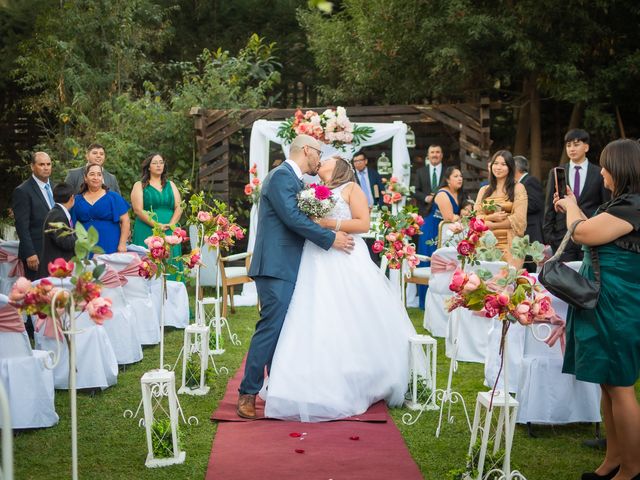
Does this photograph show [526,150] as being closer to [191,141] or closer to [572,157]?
[191,141]

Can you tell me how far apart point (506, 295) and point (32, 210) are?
5.36 metres

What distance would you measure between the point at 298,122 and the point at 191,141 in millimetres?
3894

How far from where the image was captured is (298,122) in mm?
9805

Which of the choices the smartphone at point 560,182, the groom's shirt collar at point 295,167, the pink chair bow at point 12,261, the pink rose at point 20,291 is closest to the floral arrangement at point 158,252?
the groom's shirt collar at point 295,167

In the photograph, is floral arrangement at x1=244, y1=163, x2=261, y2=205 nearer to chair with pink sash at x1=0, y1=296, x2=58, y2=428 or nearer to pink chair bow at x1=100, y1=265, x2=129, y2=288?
pink chair bow at x1=100, y1=265, x2=129, y2=288

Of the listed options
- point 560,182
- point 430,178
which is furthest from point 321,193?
point 430,178

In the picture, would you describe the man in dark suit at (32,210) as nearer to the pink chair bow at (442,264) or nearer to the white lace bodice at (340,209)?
the white lace bodice at (340,209)

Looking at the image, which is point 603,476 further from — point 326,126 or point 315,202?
point 326,126

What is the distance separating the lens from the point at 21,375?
16.0ft

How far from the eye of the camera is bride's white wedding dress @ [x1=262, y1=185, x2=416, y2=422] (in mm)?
5238

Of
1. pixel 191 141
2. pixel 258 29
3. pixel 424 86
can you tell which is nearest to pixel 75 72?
pixel 191 141

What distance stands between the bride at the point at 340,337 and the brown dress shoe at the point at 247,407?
103 millimetres

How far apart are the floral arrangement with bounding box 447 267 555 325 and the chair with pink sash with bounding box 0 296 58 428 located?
8.62 ft

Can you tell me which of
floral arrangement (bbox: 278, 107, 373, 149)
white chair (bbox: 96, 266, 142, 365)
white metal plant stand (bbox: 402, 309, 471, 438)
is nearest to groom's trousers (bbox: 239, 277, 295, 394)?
white metal plant stand (bbox: 402, 309, 471, 438)
